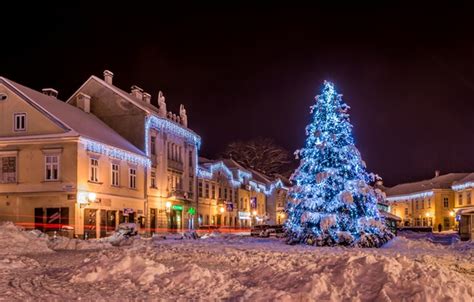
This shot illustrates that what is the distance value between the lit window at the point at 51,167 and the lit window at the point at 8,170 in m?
2.32

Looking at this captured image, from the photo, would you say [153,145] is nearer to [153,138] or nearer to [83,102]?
[153,138]

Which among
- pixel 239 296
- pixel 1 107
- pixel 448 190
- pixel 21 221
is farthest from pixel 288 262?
pixel 448 190

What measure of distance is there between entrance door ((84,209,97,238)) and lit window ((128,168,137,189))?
5909 mm

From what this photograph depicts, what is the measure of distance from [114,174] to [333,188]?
761 inches

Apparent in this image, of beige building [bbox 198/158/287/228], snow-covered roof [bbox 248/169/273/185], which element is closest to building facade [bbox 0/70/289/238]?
beige building [bbox 198/158/287/228]

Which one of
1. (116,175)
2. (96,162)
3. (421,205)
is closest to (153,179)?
(116,175)

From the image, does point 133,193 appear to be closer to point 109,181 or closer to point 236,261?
point 109,181

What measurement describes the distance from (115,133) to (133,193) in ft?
16.9

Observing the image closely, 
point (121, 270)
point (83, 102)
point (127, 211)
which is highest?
point (83, 102)

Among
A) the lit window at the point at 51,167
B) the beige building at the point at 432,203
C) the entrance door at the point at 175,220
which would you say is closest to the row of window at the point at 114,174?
the lit window at the point at 51,167

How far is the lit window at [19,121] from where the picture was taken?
4103 cm

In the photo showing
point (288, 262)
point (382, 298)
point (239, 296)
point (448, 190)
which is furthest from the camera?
point (448, 190)

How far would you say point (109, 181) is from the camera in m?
43.3

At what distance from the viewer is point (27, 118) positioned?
40938 mm
